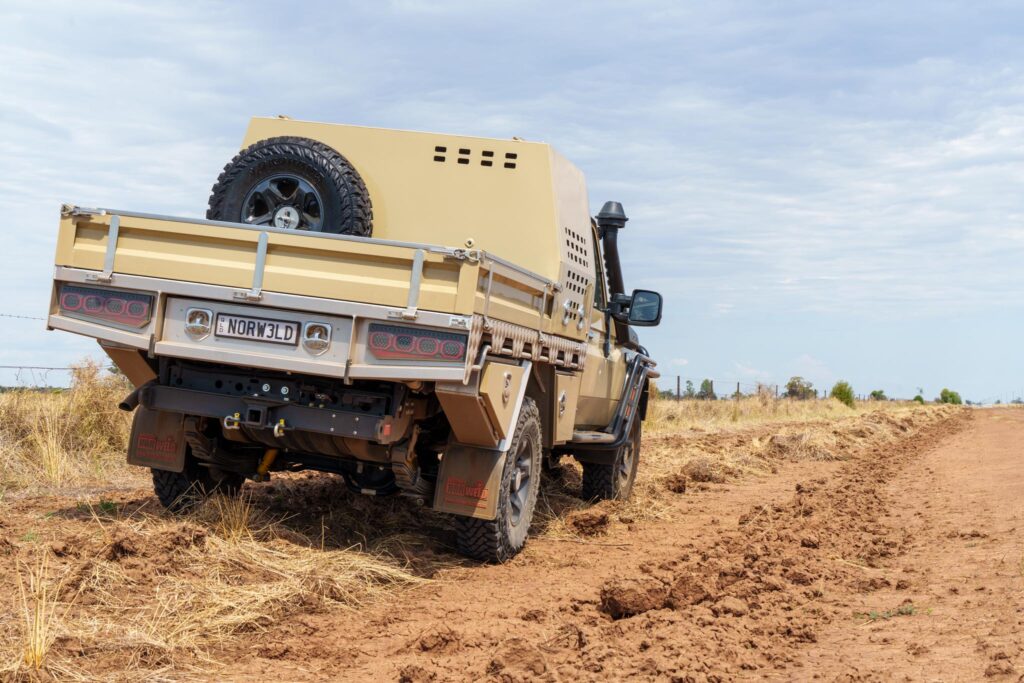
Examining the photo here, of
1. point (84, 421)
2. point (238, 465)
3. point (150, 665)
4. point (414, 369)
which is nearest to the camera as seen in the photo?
point (150, 665)

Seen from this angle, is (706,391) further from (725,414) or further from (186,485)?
(186,485)

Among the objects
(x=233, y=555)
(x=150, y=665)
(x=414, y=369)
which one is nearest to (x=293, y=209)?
(x=414, y=369)

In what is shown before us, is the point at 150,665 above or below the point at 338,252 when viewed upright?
below

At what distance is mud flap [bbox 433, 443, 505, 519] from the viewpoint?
688 centimetres

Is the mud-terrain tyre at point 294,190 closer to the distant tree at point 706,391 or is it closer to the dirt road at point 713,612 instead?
the dirt road at point 713,612

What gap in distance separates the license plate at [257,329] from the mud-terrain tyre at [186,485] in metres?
1.37

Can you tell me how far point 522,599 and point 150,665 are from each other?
90.4 inches

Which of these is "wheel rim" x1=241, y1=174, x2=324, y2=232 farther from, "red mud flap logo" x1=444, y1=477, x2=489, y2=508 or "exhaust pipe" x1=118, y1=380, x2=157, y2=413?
"red mud flap logo" x1=444, y1=477, x2=489, y2=508

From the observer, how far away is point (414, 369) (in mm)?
6141

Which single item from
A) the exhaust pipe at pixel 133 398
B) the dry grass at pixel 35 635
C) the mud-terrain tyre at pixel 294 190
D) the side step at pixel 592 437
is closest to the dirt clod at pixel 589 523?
the side step at pixel 592 437

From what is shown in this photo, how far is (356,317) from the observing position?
6215mm

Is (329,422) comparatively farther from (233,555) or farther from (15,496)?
(15,496)

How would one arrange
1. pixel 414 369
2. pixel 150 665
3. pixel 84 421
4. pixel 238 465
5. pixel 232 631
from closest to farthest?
pixel 150 665, pixel 232 631, pixel 414 369, pixel 238 465, pixel 84 421

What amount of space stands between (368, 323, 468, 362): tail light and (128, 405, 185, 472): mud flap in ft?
5.70
